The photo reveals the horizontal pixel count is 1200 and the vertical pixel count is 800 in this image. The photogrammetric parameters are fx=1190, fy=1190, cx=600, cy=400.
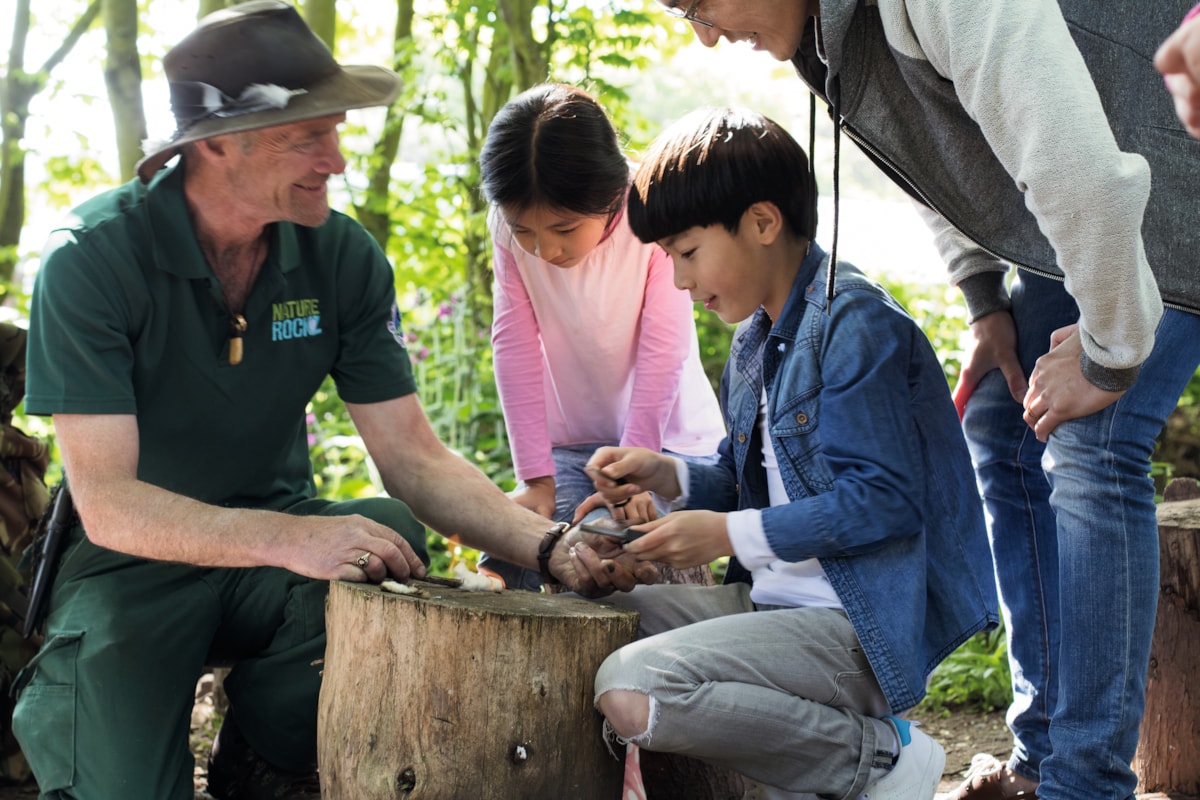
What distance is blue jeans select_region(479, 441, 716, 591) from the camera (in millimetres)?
3053

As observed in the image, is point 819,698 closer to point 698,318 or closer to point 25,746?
point 25,746

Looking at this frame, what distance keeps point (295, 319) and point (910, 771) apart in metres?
1.72

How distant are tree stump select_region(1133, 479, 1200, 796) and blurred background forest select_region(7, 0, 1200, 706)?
0.92 meters

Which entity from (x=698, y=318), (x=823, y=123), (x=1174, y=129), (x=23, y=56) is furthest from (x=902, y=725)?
(x=823, y=123)

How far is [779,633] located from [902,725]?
34 cm

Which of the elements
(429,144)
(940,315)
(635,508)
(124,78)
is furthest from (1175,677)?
(429,144)

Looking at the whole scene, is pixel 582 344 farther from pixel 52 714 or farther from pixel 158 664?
pixel 52 714

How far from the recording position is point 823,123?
11477mm

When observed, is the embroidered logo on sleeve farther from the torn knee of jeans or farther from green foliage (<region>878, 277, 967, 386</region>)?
green foliage (<region>878, 277, 967, 386</region>)

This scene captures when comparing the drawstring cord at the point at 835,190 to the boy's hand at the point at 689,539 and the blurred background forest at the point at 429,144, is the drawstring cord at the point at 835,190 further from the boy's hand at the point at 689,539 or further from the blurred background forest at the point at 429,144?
the blurred background forest at the point at 429,144

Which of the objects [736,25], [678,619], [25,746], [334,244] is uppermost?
[736,25]

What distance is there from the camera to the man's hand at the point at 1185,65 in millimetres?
1055

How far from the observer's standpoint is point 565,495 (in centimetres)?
326

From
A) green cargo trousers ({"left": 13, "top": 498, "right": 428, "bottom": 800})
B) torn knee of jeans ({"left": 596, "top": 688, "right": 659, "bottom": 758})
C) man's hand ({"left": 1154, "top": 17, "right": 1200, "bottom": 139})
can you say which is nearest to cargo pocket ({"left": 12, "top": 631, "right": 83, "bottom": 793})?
green cargo trousers ({"left": 13, "top": 498, "right": 428, "bottom": 800})
